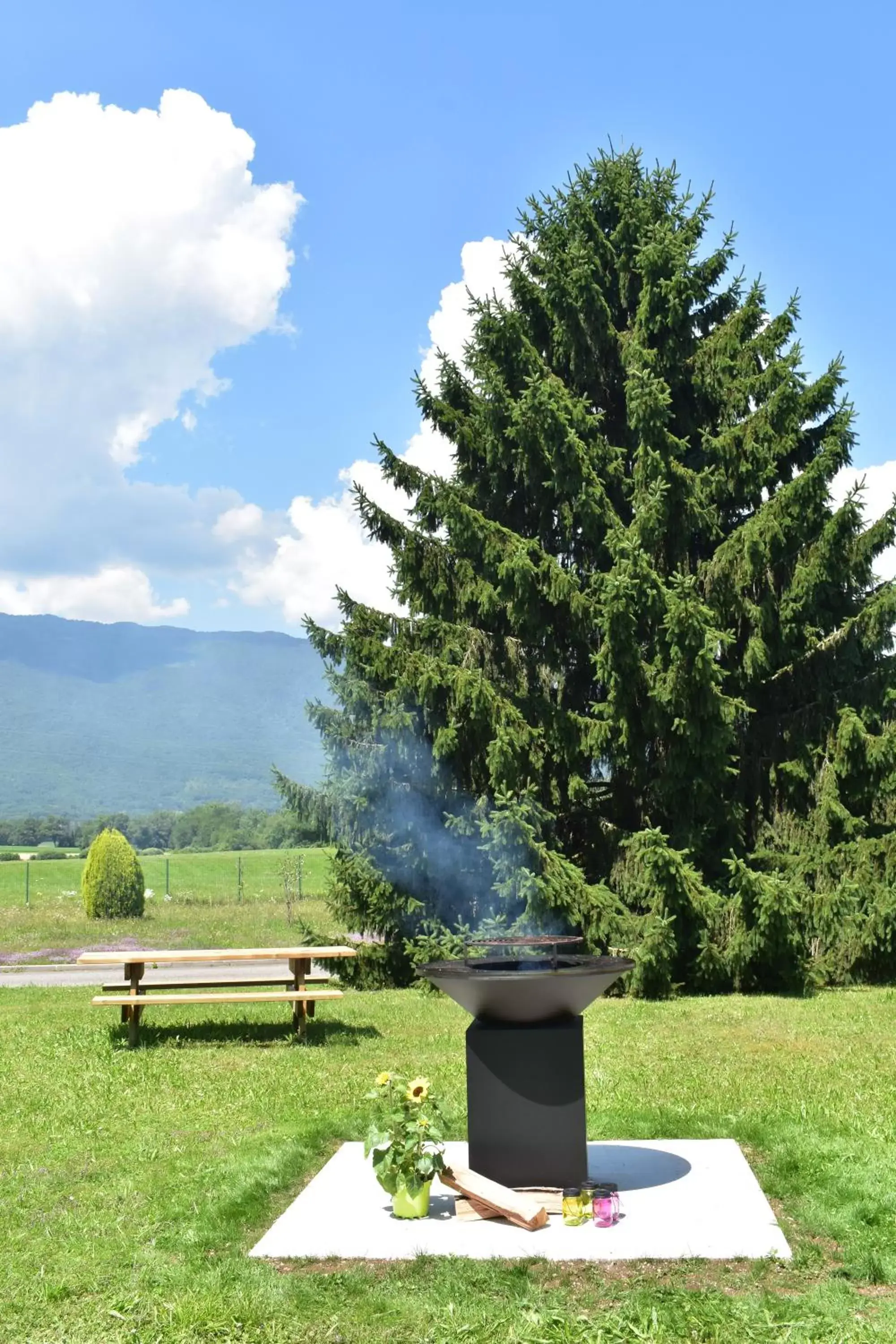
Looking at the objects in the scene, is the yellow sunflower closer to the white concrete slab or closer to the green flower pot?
the green flower pot

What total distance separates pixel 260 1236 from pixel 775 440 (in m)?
11.6

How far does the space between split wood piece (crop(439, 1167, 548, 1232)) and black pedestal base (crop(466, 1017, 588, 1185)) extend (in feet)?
0.44

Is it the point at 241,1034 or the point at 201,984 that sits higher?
the point at 201,984

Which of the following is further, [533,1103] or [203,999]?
[203,999]

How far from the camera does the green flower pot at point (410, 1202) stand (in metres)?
5.16

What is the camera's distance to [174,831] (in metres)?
73.7

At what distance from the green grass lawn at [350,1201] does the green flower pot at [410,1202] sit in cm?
56

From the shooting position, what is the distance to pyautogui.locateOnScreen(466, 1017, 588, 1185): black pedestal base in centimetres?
542

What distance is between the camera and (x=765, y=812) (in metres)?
14.9

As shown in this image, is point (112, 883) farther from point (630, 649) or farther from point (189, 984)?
point (630, 649)

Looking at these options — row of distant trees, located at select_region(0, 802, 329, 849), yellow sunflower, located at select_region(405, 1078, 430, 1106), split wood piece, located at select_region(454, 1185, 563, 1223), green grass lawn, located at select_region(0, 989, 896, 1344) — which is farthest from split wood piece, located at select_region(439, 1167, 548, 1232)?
row of distant trees, located at select_region(0, 802, 329, 849)

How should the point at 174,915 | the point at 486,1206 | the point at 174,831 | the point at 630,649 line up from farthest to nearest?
the point at 174,831
the point at 174,915
the point at 630,649
the point at 486,1206

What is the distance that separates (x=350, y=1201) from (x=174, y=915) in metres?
21.0

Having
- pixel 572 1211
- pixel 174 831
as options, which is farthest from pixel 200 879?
pixel 572 1211
